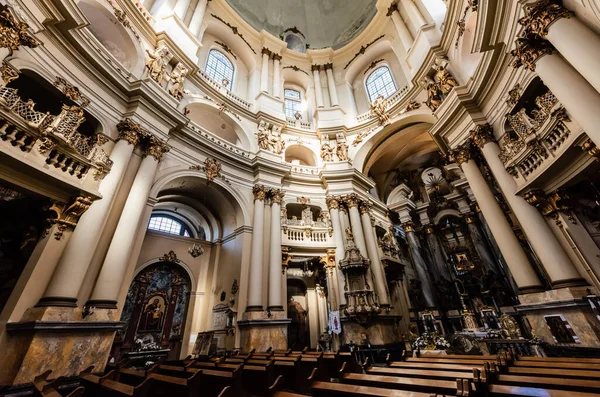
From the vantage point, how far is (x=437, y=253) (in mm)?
14789

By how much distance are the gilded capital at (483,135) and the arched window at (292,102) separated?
10303 millimetres

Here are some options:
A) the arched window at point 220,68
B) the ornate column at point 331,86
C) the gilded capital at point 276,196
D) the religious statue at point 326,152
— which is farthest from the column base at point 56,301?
the ornate column at point 331,86

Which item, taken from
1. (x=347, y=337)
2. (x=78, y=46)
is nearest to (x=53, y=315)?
(x=78, y=46)

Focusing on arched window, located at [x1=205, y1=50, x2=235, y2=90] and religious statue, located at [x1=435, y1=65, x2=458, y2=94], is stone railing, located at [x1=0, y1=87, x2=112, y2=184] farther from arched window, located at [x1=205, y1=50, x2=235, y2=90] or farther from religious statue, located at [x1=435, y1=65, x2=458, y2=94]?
religious statue, located at [x1=435, y1=65, x2=458, y2=94]

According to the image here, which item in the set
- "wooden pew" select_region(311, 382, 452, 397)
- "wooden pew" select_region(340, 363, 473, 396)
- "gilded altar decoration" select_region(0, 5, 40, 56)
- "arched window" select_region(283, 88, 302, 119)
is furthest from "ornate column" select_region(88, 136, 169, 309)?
"arched window" select_region(283, 88, 302, 119)

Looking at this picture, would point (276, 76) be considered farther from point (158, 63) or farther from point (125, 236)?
point (125, 236)

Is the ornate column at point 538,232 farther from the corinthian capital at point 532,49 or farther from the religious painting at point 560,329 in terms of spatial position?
the corinthian capital at point 532,49

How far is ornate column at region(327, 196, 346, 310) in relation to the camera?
32.0 feet

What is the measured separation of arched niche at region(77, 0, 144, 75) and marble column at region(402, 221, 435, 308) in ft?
52.6

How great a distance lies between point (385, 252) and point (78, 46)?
1408cm

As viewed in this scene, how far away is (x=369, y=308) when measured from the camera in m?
8.87

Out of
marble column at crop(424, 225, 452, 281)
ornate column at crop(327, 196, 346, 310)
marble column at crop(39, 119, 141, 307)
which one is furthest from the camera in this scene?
marble column at crop(424, 225, 452, 281)

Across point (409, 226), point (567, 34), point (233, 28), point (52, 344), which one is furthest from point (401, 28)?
point (52, 344)

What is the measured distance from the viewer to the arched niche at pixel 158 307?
Result: 8.77m
